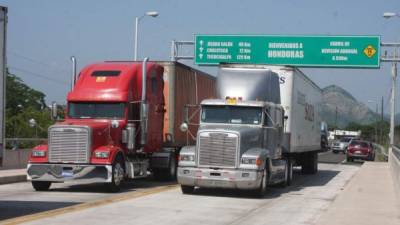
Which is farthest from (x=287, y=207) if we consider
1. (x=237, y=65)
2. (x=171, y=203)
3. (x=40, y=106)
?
(x=40, y=106)

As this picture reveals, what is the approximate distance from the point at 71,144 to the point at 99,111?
5.87 feet

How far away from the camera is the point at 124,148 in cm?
2003

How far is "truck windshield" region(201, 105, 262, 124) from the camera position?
19000 millimetres

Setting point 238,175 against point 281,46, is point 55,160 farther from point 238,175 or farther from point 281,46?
point 281,46

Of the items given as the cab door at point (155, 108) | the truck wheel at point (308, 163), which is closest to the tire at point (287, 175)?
the cab door at point (155, 108)

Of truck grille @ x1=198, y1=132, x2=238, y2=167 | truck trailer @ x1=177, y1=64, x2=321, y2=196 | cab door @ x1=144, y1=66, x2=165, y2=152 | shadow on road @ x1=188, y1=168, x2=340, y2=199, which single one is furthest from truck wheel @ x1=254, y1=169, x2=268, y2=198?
cab door @ x1=144, y1=66, x2=165, y2=152

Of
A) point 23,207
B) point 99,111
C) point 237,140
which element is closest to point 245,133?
point 237,140

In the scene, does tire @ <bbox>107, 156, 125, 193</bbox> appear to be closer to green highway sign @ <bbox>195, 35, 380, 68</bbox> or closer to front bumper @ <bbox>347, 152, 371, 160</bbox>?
green highway sign @ <bbox>195, 35, 380, 68</bbox>

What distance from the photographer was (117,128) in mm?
19625

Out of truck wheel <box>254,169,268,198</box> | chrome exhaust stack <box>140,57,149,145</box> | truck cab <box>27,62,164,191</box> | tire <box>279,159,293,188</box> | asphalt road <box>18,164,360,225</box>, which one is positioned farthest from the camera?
tire <box>279,159,293,188</box>

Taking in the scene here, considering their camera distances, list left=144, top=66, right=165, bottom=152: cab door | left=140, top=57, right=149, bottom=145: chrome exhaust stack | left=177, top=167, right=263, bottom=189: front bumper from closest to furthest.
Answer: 1. left=177, top=167, right=263, bottom=189: front bumper
2. left=140, top=57, right=149, bottom=145: chrome exhaust stack
3. left=144, top=66, right=165, bottom=152: cab door

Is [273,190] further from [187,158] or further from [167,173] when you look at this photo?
[187,158]

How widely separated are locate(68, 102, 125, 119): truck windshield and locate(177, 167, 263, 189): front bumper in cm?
306

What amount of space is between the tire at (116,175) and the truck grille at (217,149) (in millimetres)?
2354
